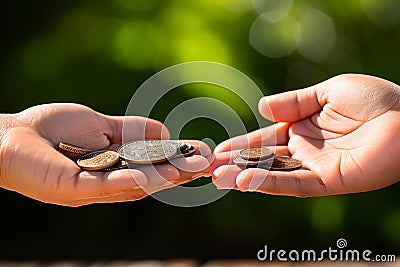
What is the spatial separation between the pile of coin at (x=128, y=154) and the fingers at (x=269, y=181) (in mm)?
135

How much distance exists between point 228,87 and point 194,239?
0.76 m

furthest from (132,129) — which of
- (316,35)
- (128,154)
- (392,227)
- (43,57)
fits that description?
(392,227)

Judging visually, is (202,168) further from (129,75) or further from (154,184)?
(129,75)

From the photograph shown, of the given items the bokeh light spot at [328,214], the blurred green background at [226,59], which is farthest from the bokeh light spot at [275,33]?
the bokeh light spot at [328,214]

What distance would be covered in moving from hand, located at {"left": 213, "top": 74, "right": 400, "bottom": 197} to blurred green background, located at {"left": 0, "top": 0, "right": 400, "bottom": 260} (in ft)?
3.03

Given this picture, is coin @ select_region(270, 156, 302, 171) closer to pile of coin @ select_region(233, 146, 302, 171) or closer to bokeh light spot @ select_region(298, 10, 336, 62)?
pile of coin @ select_region(233, 146, 302, 171)

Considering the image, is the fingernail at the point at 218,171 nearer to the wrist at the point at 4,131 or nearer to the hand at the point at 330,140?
the hand at the point at 330,140

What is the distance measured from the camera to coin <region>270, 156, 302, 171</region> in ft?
5.59

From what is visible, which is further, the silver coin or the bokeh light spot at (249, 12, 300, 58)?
the bokeh light spot at (249, 12, 300, 58)

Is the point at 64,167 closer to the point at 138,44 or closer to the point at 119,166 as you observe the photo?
the point at 119,166

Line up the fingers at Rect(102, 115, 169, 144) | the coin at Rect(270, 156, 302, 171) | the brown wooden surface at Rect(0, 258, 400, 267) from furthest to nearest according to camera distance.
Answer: the brown wooden surface at Rect(0, 258, 400, 267)
the fingers at Rect(102, 115, 169, 144)
the coin at Rect(270, 156, 302, 171)

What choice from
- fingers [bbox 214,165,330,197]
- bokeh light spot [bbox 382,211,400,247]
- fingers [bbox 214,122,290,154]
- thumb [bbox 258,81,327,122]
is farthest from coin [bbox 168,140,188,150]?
bokeh light spot [bbox 382,211,400,247]

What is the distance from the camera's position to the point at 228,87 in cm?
288

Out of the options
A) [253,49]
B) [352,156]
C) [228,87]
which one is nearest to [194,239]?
[228,87]
